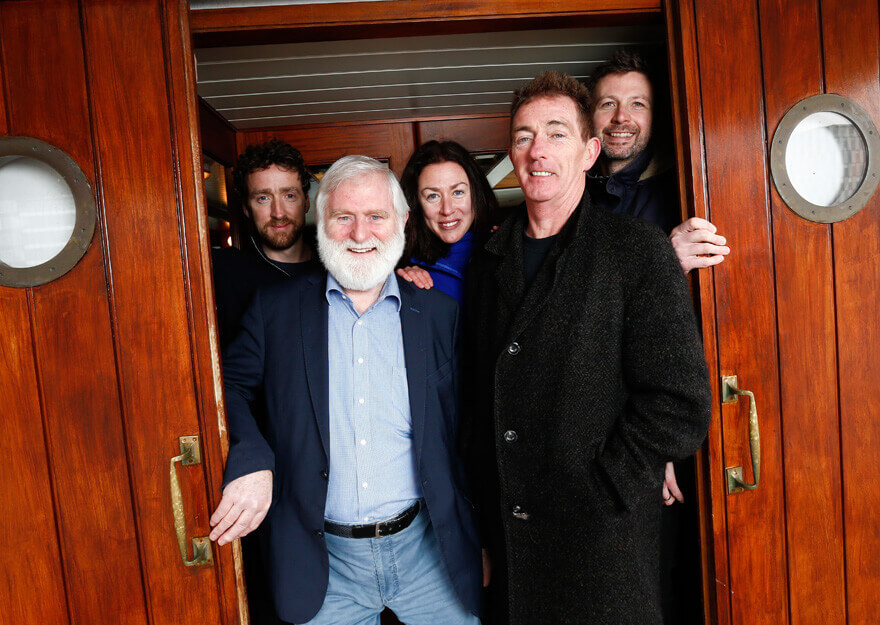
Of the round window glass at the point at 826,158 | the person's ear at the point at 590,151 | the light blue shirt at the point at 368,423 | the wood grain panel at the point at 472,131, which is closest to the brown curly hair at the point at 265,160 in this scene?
the wood grain panel at the point at 472,131

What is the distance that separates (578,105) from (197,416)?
147 centimetres

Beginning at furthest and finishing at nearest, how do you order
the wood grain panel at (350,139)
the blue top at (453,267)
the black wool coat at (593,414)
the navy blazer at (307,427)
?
the wood grain panel at (350,139) < the blue top at (453,267) < the navy blazer at (307,427) < the black wool coat at (593,414)

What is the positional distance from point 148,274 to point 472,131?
209 centimetres

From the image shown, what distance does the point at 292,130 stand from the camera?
306 cm

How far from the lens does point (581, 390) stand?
1.43 m

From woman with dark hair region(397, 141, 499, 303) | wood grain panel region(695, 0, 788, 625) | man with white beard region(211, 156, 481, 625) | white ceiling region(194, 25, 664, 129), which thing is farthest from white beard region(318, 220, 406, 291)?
wood grain panel region(695, 0, 788, 625)

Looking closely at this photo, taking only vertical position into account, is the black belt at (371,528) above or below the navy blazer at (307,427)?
below

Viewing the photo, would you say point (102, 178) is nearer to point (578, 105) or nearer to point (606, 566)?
point (578, 105)

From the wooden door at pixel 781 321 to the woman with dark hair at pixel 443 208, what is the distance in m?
0.92

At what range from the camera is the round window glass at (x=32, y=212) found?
5.04 ft

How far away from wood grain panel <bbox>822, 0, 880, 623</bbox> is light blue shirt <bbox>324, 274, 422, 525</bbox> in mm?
1417

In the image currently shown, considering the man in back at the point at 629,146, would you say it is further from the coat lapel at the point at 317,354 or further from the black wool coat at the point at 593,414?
the coat lapel at the point at 317,354

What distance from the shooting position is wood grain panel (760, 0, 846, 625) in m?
1.68

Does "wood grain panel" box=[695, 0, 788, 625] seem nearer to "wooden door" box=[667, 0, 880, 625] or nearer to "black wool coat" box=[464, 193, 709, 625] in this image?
"wooden door" box=[667, 0, 880, 625]
